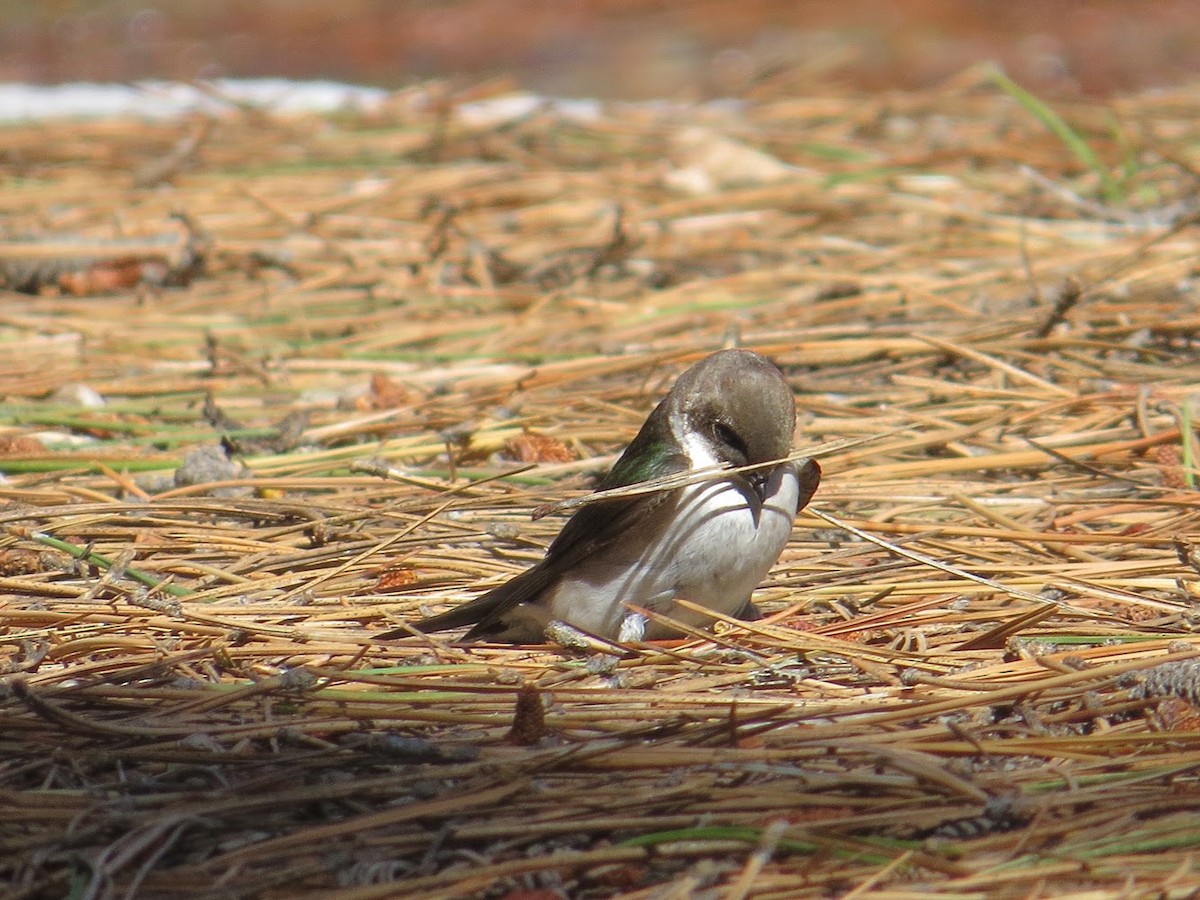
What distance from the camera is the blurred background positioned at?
9.78 m

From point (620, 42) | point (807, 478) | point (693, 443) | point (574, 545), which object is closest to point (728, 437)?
point (693, 443)

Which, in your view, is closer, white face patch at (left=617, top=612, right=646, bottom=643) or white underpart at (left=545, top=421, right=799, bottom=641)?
white underpart at (left=545, top=421, right=799, bottom=641)

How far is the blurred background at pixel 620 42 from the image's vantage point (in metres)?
9.78

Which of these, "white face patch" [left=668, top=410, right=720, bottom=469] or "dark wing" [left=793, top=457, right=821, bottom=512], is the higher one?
"white face patch" [left=668, top=410, right=720, bottom=469]

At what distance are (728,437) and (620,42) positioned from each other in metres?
8.67

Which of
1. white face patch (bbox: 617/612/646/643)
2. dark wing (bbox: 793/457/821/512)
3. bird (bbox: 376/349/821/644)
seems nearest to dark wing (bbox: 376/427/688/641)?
bird (bbox: 376/349/821/644)

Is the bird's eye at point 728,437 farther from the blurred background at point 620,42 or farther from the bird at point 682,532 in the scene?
the blurred background at point 620,42

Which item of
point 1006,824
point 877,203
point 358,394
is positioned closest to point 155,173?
point 358,394

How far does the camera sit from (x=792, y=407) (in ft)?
10.6

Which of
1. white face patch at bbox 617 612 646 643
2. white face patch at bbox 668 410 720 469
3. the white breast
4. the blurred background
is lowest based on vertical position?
white face patch at bbox 617 612 646 643

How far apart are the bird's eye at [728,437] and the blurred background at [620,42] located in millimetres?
5865

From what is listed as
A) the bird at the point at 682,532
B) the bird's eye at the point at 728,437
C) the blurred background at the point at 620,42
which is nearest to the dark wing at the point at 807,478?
the bird at the point at 682,532

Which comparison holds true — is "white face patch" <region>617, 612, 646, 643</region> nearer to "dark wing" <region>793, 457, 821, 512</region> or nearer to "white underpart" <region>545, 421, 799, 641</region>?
"white underpart" <region>545, 421, 799, 641</region>

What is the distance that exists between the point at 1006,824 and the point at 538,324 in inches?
134
